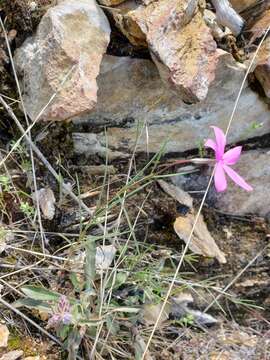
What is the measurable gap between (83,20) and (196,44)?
313 millimetres

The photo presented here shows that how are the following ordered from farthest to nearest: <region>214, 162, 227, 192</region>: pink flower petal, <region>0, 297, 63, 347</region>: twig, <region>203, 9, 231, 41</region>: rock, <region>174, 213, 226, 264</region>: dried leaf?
<region>174, 213, 226, 264</region>: dried leaf → <region>203, 9, 231, 41</region>: rock → <region>0, 297, 63, 347</region>: twig → <region>214, 162, 227, 192</region>: pink flower petal

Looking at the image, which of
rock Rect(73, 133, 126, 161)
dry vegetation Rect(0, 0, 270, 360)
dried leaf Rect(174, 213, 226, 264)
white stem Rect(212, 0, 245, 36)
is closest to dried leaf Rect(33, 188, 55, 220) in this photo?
dry vegetation Rect(0, 0, 270, 360)

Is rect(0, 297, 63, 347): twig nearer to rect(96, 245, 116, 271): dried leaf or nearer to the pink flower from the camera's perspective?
rect(96, 245, 116, 271): dried leaf

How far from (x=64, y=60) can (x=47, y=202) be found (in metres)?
A: 0.41

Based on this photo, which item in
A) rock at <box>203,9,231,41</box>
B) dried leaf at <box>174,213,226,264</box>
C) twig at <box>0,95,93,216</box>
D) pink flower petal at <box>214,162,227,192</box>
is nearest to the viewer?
pink flower petal at <box>214,162,227,192</box>

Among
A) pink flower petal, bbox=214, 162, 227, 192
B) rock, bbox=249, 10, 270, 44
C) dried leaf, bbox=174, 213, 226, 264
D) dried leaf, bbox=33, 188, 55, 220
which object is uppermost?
rock, bbox=249, 10, 270, 44

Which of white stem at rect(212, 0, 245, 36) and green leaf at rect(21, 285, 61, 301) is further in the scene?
white stem at rect(212, 0, 245, 36)

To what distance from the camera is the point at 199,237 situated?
1833mm

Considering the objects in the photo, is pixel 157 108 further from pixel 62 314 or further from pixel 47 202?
pixel 62 314

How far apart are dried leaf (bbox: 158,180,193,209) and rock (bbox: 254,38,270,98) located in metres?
0.40

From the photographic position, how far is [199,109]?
70.0 inches

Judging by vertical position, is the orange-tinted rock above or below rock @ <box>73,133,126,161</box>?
above

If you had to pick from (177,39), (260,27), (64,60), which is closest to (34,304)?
(64,60)

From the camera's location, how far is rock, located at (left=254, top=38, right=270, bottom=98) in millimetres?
1694
